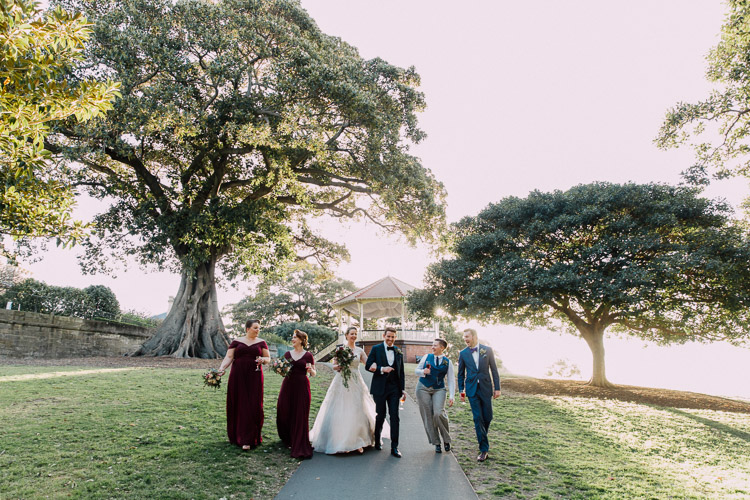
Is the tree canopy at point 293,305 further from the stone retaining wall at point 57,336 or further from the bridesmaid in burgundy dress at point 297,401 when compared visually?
the bridesmaid in burgundy dress at point 297,401

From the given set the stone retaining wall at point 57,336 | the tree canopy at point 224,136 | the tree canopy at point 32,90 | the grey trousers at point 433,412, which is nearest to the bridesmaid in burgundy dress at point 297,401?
the grey trousers at point 433,412

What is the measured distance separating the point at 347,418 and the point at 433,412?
52.6 inches

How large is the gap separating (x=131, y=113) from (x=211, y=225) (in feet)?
15.6

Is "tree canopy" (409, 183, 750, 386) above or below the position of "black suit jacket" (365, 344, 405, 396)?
above

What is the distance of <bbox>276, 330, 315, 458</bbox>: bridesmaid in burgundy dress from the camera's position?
6.09 meters

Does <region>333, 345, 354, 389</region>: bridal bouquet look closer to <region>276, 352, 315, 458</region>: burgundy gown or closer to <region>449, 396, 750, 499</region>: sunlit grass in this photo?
<region>276, 352, 315, 458</region>: burgundy gown

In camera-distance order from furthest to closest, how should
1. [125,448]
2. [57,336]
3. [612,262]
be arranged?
[57,336], [612,262], [125,448]

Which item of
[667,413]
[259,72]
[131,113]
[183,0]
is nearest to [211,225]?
[131,113]

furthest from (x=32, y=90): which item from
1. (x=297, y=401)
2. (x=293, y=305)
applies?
(x=293, y=305)

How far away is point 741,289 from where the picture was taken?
13875mm

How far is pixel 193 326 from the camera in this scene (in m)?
19.0

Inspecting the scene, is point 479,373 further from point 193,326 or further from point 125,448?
point 193,326

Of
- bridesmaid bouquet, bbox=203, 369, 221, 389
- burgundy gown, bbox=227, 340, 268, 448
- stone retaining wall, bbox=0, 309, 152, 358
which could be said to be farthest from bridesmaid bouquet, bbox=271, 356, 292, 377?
stone retaining wall, bbox=0, 309, 152, 358

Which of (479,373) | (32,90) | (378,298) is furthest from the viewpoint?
(378,298)
